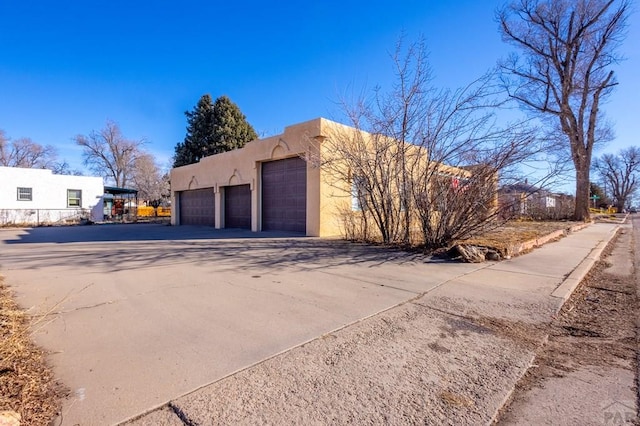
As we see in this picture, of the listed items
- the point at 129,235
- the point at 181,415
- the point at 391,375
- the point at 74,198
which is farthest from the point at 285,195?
the point at 74,198

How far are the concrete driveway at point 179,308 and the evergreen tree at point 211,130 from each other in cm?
2434

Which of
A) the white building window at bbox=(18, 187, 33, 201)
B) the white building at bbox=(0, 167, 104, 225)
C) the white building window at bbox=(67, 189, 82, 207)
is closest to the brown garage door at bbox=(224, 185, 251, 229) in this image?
the white building at bbox=(0, 167, 104, 225)

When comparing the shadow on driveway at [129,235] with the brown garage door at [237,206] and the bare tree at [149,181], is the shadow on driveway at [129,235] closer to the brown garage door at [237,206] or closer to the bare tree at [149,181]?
the brown garage door at [237,206]

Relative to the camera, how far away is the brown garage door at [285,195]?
13758 millimetres

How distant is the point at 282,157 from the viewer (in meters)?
14.4

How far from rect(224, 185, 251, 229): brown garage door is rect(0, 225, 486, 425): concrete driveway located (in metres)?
8.97

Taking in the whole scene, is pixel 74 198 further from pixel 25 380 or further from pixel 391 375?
pixel 391 375

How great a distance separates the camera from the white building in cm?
2242

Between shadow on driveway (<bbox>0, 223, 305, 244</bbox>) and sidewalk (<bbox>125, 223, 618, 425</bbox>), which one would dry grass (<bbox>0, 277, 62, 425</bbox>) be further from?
shadow on driveway (<bbox>0, 223, 305, 244</bbox>)

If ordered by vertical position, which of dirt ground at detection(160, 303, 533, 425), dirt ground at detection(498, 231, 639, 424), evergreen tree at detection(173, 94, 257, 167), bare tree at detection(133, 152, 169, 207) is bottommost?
dirt ground at detection(498, 231, 639, 424)

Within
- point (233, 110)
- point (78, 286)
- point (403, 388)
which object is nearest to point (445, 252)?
point (403, 388)

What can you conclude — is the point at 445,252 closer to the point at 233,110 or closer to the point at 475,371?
the point at 475,371

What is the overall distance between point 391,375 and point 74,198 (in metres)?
31.0

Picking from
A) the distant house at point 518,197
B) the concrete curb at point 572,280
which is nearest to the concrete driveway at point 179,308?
the concrete curb at point 572,280
